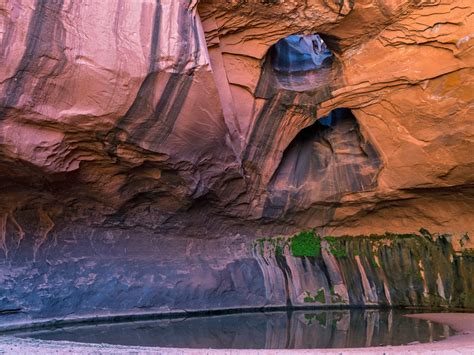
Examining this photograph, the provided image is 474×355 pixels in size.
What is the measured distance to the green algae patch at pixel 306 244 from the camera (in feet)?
32.6

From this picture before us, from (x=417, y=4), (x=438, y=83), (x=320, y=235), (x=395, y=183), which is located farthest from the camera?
(x=320, y=235)

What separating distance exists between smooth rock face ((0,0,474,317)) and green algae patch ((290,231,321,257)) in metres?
0.23

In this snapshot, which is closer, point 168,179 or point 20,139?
point 20,139

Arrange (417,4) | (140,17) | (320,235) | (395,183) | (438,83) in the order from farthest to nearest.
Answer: (320,235)
(395,183)
(438,83)
(417,4)
(140,17)

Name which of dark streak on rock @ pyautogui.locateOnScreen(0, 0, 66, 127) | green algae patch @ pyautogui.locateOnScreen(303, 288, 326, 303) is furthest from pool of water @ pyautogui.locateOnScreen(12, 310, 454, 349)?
dark streak on rock @ pyautogui.locateOnScreen(0, 0, 66, 127)

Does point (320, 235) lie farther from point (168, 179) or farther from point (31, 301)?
point (31, 301)

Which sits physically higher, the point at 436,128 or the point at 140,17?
the point at 140,17

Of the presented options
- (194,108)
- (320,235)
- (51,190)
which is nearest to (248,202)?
(320,235)

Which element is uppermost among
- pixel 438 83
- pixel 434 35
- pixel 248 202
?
pixel 434 35

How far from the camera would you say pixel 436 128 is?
809cm

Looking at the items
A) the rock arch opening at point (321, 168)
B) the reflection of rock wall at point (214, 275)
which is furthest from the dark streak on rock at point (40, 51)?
the rock arch opening at point (321, 168)

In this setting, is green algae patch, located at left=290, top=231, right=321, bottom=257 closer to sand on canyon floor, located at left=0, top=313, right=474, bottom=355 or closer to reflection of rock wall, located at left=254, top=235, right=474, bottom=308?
reflection of rock wall, located at left=254, top=235, right=474, bottom=308

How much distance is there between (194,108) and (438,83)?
2.95m

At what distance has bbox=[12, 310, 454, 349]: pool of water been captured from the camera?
21.2ft
